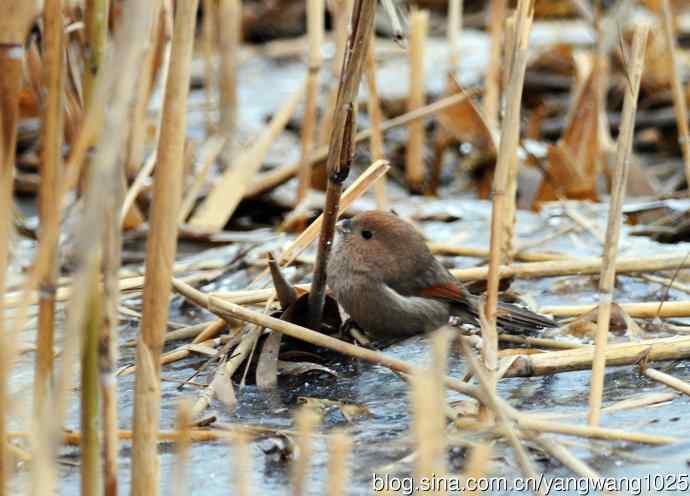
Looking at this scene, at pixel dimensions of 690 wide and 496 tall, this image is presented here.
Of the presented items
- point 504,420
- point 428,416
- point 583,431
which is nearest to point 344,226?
point 583,431

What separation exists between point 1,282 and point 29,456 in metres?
0.69

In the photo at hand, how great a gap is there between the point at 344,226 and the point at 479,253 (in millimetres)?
827

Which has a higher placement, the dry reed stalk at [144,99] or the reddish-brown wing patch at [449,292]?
the dry reed stalk at [144,99]

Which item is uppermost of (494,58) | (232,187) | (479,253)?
(494,58)

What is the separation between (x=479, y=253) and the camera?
16.9 feet

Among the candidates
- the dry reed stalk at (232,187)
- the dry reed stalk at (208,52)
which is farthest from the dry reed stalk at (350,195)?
the dry reed stalk at (208,52)

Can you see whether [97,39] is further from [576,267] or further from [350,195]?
[576,267]

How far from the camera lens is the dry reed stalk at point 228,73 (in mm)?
7227

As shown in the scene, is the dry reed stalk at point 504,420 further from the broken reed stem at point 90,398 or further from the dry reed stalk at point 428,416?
the broken reed stem at point 90,398

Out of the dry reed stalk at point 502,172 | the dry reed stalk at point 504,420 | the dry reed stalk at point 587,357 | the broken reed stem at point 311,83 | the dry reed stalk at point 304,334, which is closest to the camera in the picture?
the dry reed stalk at point 504,420

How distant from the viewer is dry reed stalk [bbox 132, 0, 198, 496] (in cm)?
233

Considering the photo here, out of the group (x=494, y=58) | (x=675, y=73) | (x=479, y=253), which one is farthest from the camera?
(x=494, y=58)

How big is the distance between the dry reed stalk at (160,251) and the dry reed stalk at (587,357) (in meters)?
1.32

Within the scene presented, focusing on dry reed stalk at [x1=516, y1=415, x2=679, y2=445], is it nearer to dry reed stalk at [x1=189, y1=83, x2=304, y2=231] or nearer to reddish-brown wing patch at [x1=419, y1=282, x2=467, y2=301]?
reddish-brown wing patch at [x1=419, y1=282, x2=467, y2=301]
